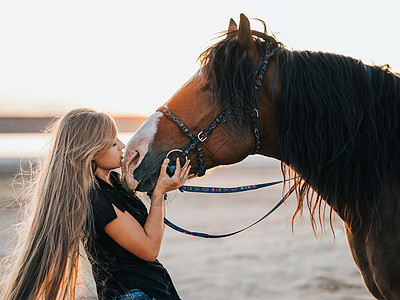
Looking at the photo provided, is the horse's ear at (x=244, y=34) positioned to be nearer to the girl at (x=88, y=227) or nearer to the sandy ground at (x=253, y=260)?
the girl at (x=88, y=227)

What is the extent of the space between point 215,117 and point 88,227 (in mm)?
886

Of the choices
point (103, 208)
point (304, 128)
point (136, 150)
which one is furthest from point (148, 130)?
point (304, 128)

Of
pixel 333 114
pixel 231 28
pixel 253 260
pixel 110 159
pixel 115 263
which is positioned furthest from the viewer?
pixel 253 260

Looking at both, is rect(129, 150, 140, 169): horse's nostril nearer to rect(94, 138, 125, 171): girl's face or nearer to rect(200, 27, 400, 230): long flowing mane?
rect(94, 138, 125, 171): girl's face

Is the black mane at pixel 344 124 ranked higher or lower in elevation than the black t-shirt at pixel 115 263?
higher

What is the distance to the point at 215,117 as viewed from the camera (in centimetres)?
234

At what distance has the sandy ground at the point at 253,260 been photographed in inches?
197

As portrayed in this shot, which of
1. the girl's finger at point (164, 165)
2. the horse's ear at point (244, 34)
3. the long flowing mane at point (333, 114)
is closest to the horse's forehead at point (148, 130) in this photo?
the girl's finger at point (164, 165)

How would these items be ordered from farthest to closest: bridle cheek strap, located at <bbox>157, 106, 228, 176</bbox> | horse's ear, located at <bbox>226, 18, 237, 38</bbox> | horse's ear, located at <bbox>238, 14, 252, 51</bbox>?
horse's ear, located at <bbox>226, 18, 237, 38</bbox> < bridle cheek strap, located at <bbox>157, 106, 228, 176</bbox> < horse's ear, located at <bbox>238, 14, 252, 51</bbox>

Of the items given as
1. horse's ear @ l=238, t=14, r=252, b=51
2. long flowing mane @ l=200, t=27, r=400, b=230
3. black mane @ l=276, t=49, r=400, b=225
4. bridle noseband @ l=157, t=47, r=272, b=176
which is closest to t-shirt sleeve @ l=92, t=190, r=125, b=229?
bridle noseband @ l=157, t=47, r=272, b=176

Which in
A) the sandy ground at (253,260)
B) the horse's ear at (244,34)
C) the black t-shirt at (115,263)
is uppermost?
the horse's ear at (244,34)

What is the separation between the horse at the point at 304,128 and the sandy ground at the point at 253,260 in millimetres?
847

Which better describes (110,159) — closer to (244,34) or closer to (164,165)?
(164,165)

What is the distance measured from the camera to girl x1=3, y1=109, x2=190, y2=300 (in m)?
2.29
